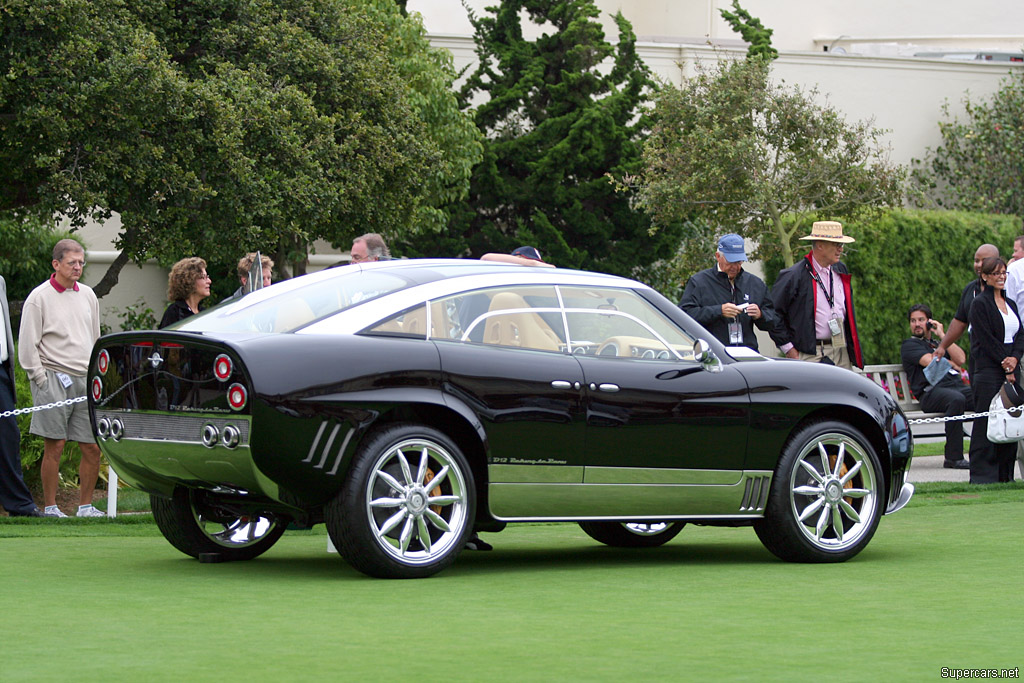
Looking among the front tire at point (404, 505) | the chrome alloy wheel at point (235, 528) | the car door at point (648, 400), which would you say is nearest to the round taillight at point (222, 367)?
the front tire at point (404, 505)

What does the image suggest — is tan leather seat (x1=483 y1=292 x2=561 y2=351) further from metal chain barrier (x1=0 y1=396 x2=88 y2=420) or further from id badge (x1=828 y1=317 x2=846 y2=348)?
id badge (x1=828 y1=317 x2=846 y2=348)

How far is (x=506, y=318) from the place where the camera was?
8.19m

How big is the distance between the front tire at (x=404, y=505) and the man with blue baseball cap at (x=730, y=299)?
4.38 metres

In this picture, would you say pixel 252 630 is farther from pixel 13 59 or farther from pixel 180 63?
pixel 180 63

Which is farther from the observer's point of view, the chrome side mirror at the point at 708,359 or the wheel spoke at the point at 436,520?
the chrome side mirror at the point at 708,359

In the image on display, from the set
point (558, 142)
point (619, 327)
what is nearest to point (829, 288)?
point (619, 327)

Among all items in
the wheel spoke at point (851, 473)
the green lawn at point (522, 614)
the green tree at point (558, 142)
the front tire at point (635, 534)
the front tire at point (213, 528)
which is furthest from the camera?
the green tree at point (558, 142)

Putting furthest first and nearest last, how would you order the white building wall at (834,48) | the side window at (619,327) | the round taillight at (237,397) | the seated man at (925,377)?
1. the white building wall at (834,48)
2. the seated man at (925,377)
3. the side window at (619,327)
4. the round taillight at (237,397)

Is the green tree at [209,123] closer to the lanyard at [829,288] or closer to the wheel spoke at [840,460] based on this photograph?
the lanyard at [829,288]

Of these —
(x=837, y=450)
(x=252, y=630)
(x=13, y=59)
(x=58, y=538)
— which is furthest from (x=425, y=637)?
(x=13, y=59)

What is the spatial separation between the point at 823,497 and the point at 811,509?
11 cm

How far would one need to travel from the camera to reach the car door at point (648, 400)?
823 centimetres

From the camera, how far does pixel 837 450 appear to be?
8.97m

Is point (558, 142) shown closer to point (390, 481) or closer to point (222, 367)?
point (390, 481)
